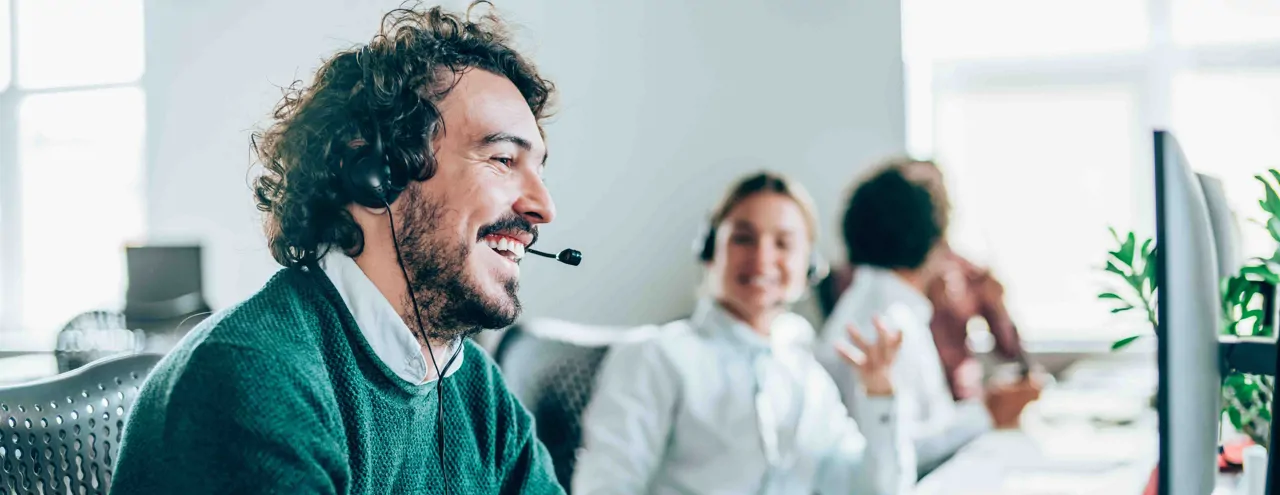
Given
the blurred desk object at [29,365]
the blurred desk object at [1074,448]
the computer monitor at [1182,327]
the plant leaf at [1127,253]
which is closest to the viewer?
the computer monitor at [1182,327]

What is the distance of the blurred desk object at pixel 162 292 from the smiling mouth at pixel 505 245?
1.54m

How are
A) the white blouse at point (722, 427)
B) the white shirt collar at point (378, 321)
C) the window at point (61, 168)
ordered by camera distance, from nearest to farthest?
the white shirt collar at point (378, 321) → the white blouse at point (722, 427) → the window at point (61, 168)

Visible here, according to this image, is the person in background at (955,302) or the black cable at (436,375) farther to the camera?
the person in background at (955,302)

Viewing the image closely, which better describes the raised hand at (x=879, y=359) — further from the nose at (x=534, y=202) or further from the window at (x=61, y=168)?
the window at (x=61, y=168)

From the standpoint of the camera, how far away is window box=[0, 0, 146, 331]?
7.78 feet

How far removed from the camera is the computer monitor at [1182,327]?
26.1 inches

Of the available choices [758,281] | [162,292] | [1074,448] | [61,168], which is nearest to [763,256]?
[758,281]

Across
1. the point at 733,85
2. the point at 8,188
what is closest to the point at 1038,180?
the point at 733,85

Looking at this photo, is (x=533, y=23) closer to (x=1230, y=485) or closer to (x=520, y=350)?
(x=520, y=350)

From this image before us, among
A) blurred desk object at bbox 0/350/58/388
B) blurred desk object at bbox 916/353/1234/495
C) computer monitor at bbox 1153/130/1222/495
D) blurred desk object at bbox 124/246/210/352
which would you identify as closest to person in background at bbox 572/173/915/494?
blurred desk object at bbox 916/353/1234/495

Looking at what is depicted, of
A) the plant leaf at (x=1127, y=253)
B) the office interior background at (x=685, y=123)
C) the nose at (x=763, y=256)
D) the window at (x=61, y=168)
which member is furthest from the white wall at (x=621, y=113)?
the plant leaf at (x=1127, y=253)

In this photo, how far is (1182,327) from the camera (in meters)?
0.68

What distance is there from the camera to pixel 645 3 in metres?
2.31

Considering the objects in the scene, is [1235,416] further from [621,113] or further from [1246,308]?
[621,113]
